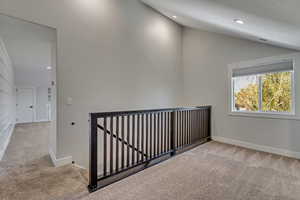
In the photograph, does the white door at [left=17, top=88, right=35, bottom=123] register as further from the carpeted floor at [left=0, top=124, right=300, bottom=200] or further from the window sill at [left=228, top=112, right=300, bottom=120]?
the window sill at [left=228, top=112, right=300, bottom=120]

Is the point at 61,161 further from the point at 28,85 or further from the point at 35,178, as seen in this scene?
the point at 28,85

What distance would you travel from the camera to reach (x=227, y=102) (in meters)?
4.80

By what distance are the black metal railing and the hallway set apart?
377 mm

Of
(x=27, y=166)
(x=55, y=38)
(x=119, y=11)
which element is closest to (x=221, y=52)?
(x=119, y=11)

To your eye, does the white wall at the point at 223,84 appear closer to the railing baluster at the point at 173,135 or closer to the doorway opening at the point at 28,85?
the railing baluster at the point at 173,135

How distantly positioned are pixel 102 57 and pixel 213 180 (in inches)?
131

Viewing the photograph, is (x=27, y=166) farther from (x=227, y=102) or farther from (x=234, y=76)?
(x=234, y=76)

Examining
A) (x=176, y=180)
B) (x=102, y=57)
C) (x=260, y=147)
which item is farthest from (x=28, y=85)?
(x=260, y=147)

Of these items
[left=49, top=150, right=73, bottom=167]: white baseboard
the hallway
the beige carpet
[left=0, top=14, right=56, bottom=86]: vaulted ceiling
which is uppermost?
[left=0, top=14, right=56, bottom=86]: vaulted ceiling

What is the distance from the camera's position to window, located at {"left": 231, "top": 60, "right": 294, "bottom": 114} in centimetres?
384

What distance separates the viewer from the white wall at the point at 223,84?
154 inches

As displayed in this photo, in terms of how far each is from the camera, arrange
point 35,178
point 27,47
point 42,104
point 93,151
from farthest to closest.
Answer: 1. point 42,104
2. point 27,47
3. point 35,178
4. point 93,151

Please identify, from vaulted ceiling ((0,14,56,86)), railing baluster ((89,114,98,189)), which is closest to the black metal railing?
railing baluster ((89,114,98,189))

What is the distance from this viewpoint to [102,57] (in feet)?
12.7
